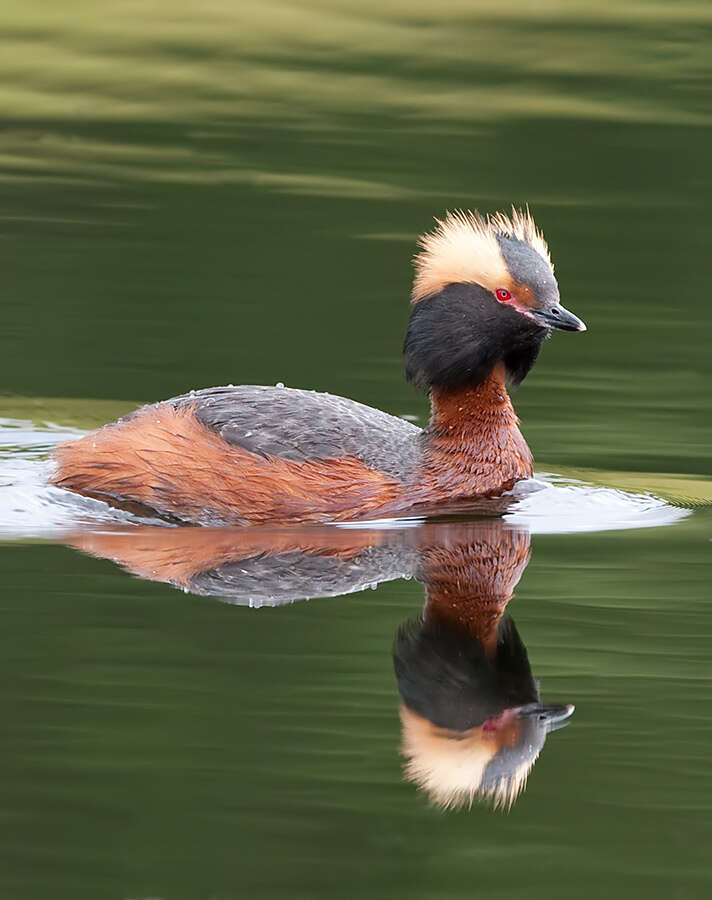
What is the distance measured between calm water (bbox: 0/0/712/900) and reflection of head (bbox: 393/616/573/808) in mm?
62

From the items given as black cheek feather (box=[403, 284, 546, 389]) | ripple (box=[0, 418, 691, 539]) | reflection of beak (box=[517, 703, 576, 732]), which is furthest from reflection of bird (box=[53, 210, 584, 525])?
reflection of beak (box=[517, 703, 576, 732])

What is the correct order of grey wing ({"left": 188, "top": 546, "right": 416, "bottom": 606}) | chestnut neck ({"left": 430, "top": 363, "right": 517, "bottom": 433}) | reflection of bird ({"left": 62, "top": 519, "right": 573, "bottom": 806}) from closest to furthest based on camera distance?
reflection of bird ({"left": 62, "top": 519, "right": 573, "bottom": 806}) < grey wing ({"left": 188, "top": 546, "right": 416, "bottom": 606}) < chestnut neck ({"left": 430, "top": 363, "right": 517, "bottom": 433})

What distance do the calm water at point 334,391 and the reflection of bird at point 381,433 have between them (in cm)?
39

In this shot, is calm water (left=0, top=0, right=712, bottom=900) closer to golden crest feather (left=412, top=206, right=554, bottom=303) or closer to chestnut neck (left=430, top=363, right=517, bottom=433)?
chestnut neck (left=430, top=363, right=517, bottom=433)

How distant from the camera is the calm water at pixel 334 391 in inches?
287

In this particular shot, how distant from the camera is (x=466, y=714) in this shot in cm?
843

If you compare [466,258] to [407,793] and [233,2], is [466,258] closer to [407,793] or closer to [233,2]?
[407,793]

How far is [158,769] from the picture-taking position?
25.2 ft

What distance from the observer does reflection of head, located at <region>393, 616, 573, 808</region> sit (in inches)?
309

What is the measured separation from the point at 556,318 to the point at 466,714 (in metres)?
4.47

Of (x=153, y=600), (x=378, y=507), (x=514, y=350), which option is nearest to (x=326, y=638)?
(x=153, y=600)

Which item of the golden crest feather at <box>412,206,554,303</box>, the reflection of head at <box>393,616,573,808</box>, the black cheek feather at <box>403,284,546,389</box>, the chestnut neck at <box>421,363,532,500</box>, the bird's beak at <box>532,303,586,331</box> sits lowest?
the reflection of head at <box>393,616,573,808</box>

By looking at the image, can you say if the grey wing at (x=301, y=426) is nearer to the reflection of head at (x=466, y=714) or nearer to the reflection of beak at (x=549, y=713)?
the reflection of head at (x=466, y=714)

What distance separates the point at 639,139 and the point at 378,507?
12.8 meters
